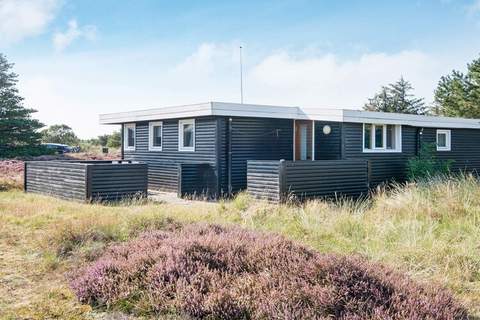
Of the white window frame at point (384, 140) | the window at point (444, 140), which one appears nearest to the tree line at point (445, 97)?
the window at point (444, 140)

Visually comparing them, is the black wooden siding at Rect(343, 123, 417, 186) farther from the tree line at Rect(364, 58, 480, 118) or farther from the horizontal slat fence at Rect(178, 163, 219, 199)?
the tree line at Rect(364, 58, 480, 118)

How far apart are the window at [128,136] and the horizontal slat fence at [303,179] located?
23.6 feet

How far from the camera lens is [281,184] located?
11344 millimetres

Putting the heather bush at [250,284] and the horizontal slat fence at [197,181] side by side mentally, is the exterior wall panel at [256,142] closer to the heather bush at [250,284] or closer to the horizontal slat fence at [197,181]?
the horizontal slat fence at [197,181]

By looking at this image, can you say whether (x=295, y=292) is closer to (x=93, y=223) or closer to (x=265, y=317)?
(x=265, y=317)

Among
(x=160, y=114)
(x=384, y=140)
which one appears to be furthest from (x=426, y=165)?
(x=160, y=114)

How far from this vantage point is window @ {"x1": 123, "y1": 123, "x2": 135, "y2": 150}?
18.0 meters

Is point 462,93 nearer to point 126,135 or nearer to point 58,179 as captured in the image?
point 126,135

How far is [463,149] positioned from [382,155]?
5580mm

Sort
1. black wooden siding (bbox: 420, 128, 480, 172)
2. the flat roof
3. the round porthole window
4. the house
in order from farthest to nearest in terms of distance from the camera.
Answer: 1. black wooden siding (bbox: 420, 128, 480, 172)
2. the round porthole window
3. the house
4. the flat roof

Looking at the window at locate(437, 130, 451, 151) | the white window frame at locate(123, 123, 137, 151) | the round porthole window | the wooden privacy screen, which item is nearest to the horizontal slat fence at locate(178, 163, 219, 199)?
the wooden privacy screen

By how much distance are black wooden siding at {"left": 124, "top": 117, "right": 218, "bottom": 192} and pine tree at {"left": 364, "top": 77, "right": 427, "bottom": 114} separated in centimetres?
3537

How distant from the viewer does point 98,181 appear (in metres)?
11.8

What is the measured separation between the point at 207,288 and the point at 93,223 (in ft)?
10.8
